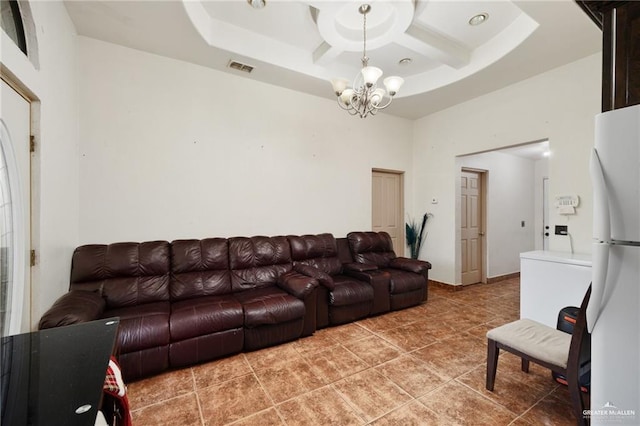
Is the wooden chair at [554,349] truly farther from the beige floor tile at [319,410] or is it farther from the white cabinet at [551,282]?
the beige floor tile at [319,410]

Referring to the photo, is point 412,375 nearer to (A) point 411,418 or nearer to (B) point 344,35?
(A) point 411,418

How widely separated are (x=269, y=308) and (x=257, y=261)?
0.83 m

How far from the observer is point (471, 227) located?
4.98 metres

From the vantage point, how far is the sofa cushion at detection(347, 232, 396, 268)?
407 cm

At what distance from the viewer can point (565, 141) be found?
3205 mm

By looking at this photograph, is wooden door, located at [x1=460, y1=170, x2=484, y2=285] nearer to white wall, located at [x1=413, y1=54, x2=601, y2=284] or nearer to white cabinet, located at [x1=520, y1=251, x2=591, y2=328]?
white wall, located at [x1=413, y1=54, x2=601, y2=284]

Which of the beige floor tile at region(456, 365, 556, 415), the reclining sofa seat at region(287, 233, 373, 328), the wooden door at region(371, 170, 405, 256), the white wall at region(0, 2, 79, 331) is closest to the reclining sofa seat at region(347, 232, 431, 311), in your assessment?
the reclining sofa seat at region(287, 233, 373, 328)

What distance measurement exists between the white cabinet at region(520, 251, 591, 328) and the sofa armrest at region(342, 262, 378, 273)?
5.58 ft

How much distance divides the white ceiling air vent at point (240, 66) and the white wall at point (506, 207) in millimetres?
3617

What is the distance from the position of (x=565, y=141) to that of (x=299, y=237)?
3.44 metres

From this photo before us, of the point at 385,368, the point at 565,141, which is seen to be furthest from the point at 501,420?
the point at 565,141

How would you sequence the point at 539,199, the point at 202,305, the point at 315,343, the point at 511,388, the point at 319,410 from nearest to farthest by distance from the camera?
1. the point at 319,410
2. the point at 511,388
3. the point at 202,305
4. the point at 315,343
5. the point at 539,199

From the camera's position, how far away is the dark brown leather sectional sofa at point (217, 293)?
84.4 inches

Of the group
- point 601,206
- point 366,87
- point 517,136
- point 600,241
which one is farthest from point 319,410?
point 517,136
